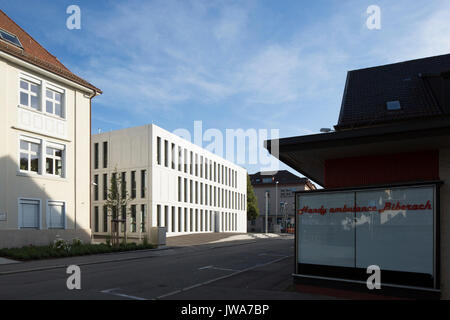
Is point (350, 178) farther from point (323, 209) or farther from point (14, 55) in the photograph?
point (14, 55)

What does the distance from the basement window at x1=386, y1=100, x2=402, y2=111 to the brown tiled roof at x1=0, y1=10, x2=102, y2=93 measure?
19725mm

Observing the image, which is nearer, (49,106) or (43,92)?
(43,92)

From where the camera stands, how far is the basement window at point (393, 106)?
15407 millimetres

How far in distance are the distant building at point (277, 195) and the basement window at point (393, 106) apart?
220 feet

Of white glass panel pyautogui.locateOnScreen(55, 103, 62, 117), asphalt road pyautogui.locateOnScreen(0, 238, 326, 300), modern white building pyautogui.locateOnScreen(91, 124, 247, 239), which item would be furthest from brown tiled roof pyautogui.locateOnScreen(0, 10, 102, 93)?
asphalt road pyautogui.locateOnScreen(0, 238, 326, 300)

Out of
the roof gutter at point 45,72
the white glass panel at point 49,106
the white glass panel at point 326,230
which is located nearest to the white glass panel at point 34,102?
the white glass panel at point 49,106

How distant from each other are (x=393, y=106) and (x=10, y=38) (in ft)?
74.1

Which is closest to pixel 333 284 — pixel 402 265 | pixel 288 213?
pixel 402 265

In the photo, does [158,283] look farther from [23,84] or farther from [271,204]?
[271,204]

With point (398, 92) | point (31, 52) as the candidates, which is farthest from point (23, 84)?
point (398, 92)

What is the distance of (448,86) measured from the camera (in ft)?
48.9

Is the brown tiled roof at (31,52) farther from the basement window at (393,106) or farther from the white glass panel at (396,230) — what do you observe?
the white glass panel at (396,230)

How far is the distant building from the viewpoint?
84.7 m

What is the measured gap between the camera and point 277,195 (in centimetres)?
8781
